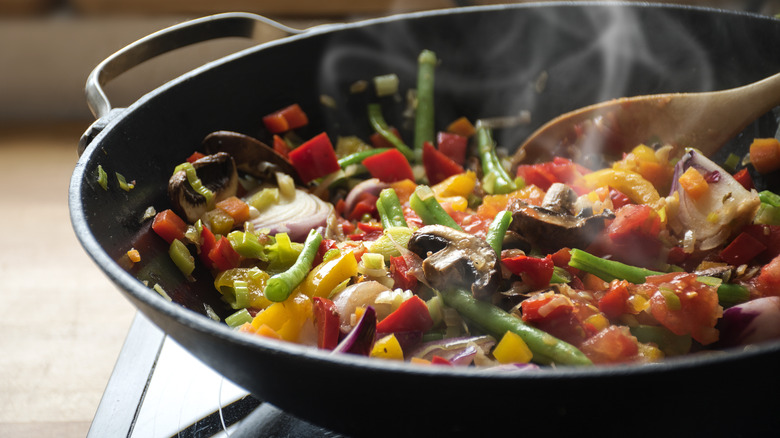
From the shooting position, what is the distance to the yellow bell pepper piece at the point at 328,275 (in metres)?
1.38

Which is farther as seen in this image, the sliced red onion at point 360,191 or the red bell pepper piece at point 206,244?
the sliced red onion at point 360,191

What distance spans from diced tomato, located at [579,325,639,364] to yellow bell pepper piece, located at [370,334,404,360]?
35 cm

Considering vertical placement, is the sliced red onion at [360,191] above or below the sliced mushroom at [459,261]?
below

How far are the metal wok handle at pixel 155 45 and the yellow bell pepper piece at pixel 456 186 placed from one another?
0.63 meters

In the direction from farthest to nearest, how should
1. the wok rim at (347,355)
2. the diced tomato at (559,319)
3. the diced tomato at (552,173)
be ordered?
the diced tomato at (552,173)
the diced tomato at (559,319)
the wok rim at (347,355)

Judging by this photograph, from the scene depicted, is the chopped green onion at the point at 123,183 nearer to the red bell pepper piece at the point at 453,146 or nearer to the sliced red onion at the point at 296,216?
the sliced red onion at the point at 296,216

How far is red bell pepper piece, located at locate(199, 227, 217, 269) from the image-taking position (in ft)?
5.02

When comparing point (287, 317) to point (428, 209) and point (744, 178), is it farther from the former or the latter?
point (744, 178)

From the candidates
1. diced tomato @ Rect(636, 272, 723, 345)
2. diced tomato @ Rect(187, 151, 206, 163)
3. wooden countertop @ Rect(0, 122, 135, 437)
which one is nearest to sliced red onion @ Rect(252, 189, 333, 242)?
diced tomato @ Rect(187, 151, 206, 163)

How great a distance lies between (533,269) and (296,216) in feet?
2.14

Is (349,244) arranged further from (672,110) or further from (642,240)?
(672,110)

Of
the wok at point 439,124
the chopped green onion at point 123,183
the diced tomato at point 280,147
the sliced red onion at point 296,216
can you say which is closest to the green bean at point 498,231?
the sliced red onion at point 296,216

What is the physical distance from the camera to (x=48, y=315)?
80.3 inches

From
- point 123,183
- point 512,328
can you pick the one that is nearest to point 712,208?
point 512,328
